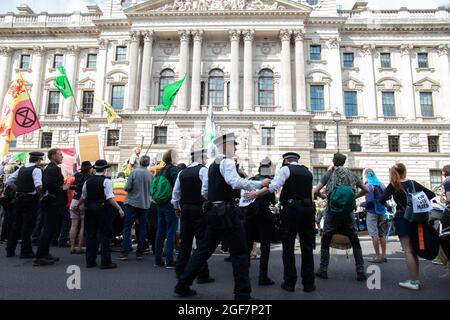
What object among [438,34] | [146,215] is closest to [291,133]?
[438,34]

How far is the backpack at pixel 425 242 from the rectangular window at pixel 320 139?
85.8 ft

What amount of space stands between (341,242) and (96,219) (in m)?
5.04

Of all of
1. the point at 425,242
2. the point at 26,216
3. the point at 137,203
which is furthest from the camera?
the point at 137,203

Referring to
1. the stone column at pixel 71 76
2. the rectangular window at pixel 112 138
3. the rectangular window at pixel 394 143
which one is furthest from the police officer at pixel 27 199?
the rectangular window at pixel 394 143

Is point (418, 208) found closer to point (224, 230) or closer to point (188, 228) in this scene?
point (224, 230)

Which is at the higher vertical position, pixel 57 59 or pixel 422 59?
pixel 57 59

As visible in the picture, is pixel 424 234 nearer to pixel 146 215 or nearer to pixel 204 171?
pixel 204 171

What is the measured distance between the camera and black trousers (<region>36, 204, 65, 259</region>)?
22.2 ft

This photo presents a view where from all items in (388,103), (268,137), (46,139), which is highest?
(388,103)

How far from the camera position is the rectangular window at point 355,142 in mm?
31370

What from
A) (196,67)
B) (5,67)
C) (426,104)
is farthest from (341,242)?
(5,67)

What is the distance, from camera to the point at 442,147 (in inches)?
1221

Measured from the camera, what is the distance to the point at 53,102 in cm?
3525

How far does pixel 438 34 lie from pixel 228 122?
23632 mm
